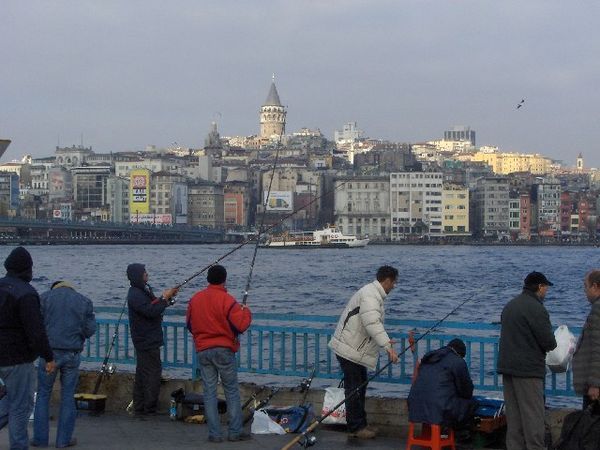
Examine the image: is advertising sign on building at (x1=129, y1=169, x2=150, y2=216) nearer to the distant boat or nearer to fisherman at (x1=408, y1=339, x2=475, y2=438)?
the distant boat

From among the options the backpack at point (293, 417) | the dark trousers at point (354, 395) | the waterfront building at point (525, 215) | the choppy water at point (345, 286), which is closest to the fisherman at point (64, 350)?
the backpack at point (293, 417)

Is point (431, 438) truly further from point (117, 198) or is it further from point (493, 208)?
point (117, 198)

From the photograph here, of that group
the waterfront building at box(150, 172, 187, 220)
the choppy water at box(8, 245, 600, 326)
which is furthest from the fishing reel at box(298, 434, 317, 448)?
the waterfront building at box(150, 172, 187, 220)

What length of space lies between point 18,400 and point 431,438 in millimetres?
2409

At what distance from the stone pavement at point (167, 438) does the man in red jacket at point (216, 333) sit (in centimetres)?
22

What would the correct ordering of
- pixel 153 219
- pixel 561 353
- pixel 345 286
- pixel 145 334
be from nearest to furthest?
pixel 561 353 → pixel 145 334 → pixel 345 286 → pixel 153 219

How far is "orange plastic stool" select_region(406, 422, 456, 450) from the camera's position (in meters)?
7.41

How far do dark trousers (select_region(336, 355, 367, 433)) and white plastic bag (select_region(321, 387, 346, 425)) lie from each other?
26 cm

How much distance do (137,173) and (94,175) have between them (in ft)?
32.8

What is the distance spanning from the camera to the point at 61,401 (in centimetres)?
784

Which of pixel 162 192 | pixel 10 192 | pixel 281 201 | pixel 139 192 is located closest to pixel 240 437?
pixel 281 201

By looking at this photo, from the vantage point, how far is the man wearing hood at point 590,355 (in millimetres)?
6660

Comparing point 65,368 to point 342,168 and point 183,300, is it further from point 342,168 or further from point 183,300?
point 342,168

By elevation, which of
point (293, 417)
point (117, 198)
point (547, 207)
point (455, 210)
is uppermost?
point (117, 198)
